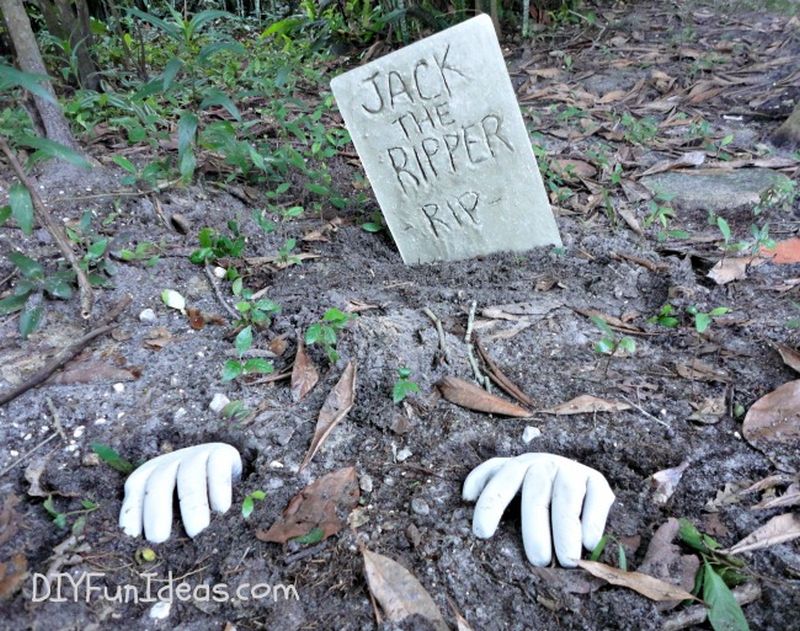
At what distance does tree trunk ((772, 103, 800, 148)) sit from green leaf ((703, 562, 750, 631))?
2.40 m

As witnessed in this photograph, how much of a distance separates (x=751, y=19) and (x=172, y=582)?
16.2ft

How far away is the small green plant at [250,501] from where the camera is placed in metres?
1.32

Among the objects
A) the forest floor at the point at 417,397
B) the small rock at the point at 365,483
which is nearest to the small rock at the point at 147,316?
the forest floor at the point at 417,397

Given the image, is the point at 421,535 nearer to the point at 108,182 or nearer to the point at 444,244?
the point at 444,244

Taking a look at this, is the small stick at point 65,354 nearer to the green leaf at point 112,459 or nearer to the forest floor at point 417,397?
the forest floor at point 417,397

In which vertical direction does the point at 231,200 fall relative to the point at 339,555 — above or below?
above

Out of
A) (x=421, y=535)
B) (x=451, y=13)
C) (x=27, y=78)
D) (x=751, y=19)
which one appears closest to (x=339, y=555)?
(x=421, y=535)

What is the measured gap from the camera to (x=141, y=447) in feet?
4.85

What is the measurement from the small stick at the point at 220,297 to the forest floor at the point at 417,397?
0.05 feet

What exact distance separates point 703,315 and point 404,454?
3.08 feet

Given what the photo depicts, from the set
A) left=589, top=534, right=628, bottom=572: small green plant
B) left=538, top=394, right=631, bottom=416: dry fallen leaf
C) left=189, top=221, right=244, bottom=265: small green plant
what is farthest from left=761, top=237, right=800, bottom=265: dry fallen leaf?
left=189, top=221, right=244, bottom=265: small green plant

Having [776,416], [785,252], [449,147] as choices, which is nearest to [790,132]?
[785,252]

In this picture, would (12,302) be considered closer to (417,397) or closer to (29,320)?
(29,320)

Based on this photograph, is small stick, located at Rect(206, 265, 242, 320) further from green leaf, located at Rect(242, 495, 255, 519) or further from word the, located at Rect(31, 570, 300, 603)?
word the, located at Rect(31, 570, 300, 603)
